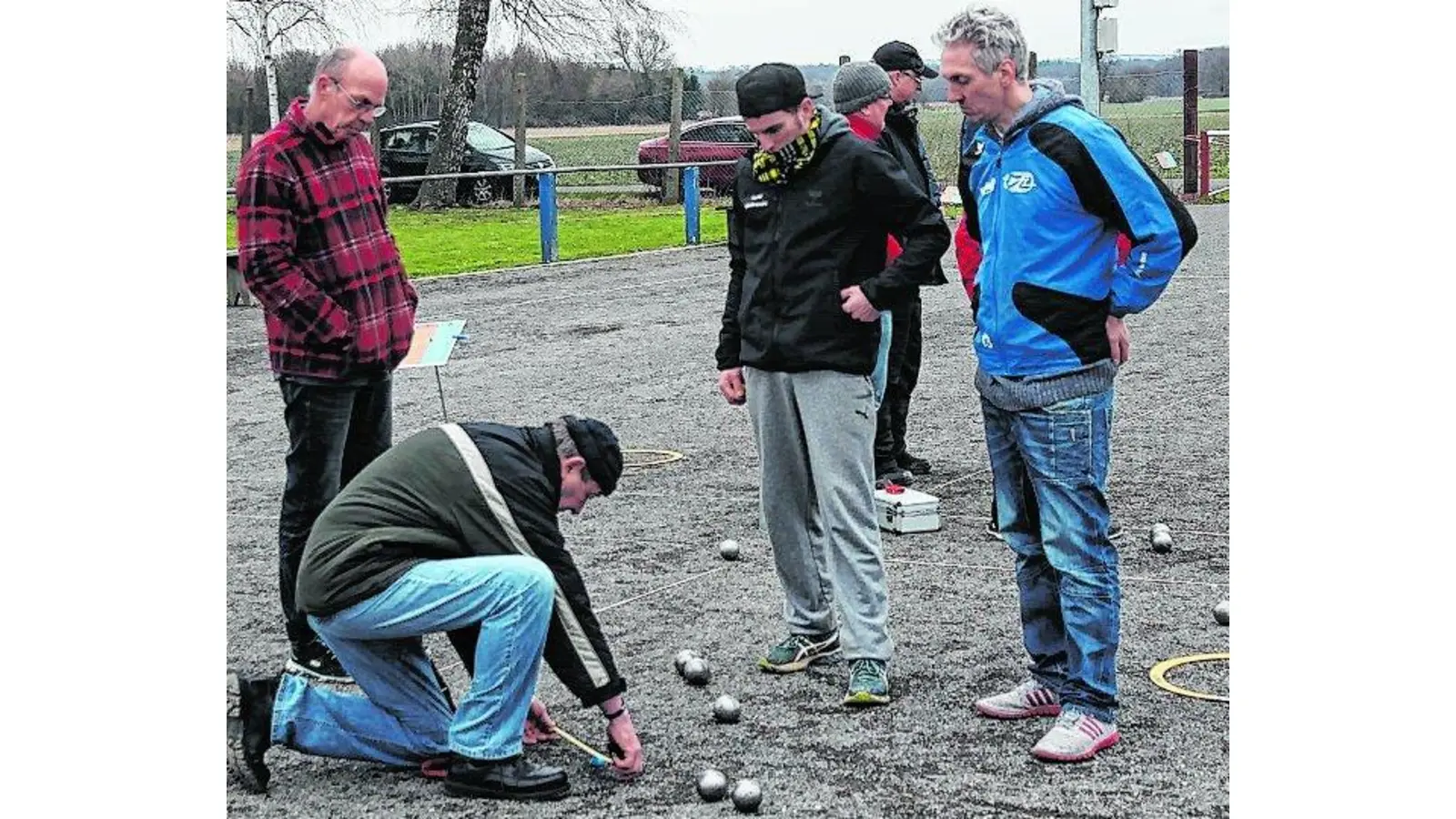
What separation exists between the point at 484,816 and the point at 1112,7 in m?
13.5

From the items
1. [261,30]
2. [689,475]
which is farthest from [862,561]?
[261,30]

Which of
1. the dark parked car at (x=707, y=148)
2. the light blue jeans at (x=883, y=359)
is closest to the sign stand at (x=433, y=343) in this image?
the light blue jeans at (x=883, y=359)

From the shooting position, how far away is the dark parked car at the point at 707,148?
3234 centimetres

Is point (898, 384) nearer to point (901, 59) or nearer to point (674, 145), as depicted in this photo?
point (901, 59)

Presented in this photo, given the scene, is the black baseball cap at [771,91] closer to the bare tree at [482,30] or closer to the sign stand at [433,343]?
the sign stand at [433,343]

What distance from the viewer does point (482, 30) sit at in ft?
116

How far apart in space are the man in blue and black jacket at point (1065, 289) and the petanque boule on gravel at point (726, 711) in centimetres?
92

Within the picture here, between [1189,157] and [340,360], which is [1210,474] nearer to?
[340,360]

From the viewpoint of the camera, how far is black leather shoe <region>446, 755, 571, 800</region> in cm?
523

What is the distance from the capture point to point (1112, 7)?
17.3 meters

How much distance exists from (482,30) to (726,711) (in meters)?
30.6

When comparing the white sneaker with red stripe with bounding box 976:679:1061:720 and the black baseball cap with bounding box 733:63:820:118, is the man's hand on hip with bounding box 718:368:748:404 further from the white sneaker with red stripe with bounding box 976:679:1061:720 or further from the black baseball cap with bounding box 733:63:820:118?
the white sneaker with red stripe with bounding box 976:679:1061:720

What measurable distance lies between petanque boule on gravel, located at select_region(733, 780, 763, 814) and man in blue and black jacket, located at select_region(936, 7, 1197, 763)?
2.69ft

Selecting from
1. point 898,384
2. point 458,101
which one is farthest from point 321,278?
point 458,101
